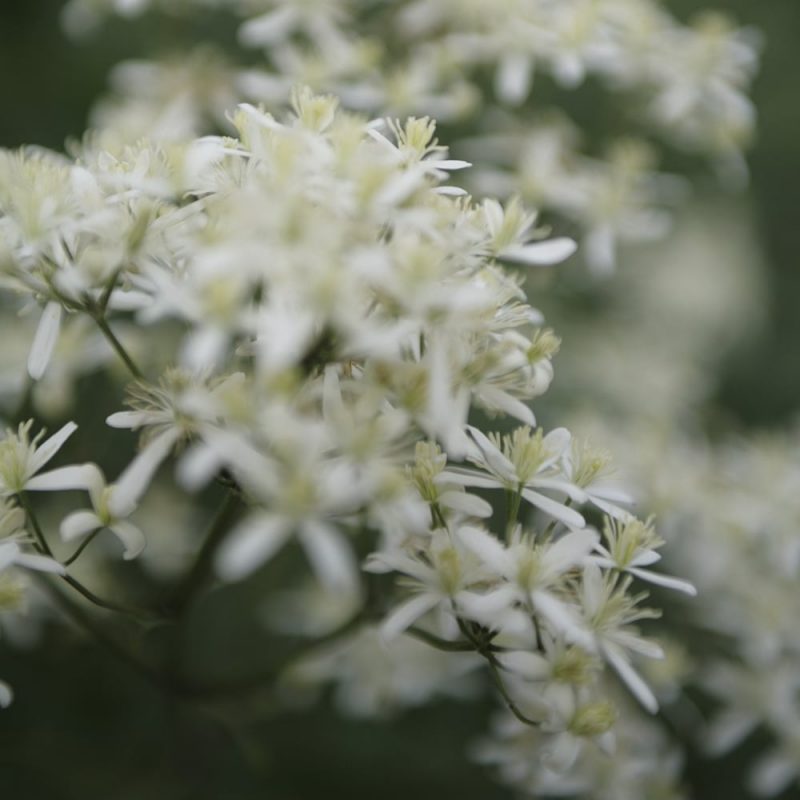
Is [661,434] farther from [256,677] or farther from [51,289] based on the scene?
[51,289]

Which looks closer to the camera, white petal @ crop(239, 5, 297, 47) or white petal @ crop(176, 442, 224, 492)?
white petal @ crop(176, 442, 224, 492)

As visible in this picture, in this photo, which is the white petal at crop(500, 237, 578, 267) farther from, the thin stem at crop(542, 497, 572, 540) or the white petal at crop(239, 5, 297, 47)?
the white petal at crop(239, 5, 297, 47)

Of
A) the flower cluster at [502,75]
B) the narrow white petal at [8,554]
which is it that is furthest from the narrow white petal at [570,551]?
the flower cluster at [502,75]

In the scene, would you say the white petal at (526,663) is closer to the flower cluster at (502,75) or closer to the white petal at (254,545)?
the white petal at (254,545)

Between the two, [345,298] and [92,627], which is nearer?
[345,298]

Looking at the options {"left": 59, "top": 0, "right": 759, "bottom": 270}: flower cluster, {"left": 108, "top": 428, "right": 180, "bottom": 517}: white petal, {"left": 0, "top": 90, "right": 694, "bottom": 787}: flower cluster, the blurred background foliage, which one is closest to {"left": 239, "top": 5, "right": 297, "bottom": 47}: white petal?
{"left": 59, "top": 0, "right": 759, "bottom": 270}: flower cluster

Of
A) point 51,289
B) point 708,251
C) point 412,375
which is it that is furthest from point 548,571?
point 708,251

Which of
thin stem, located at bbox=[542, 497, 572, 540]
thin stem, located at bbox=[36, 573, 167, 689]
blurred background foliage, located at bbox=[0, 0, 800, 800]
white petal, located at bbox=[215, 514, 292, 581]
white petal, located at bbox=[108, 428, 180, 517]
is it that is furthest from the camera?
blurred background foliage, located at bbox=[0, 0, 800, 800]
